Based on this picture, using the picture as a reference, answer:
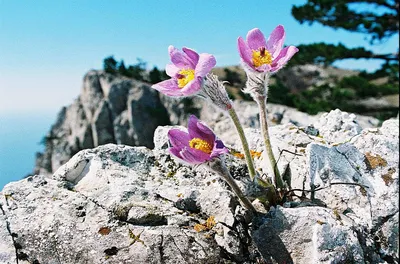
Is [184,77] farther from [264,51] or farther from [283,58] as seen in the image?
[283,58]

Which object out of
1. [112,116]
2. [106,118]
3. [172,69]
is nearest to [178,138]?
[172,69]

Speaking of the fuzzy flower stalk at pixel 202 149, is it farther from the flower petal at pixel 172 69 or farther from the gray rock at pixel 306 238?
the flower petal at pixel 172 69

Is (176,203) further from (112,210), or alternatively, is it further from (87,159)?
(87,159)

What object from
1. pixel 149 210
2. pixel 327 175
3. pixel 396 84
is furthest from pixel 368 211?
pixel 396 84

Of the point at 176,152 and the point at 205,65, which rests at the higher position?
the point at 205,65

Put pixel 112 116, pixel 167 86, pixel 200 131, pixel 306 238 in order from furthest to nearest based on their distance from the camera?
pixel 112 116
pixel 167 86
pixel 200 131
pixel 306 238

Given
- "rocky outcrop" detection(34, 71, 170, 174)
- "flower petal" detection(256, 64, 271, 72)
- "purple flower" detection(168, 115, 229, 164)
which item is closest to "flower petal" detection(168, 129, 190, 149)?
"purple flower" detection(168, 115, 229, 164)

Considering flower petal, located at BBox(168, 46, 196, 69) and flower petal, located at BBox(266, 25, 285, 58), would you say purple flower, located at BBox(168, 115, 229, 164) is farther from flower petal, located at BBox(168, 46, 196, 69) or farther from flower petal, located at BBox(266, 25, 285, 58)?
flower petal, located at BBox(266, 25, 285, 58)
